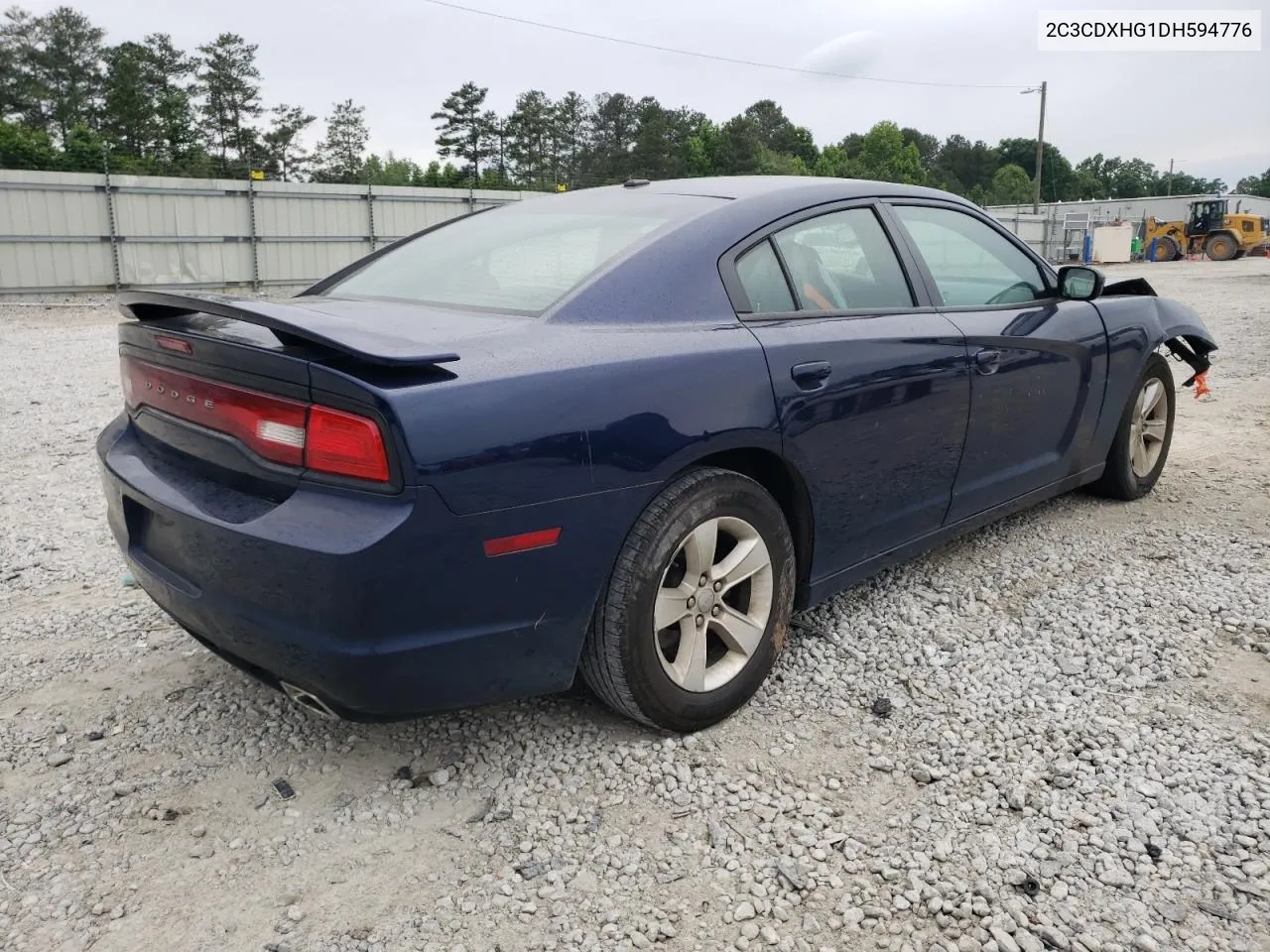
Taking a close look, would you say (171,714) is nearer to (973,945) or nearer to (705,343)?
(705,343)

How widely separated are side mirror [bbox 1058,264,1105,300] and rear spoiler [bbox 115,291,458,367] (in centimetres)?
294

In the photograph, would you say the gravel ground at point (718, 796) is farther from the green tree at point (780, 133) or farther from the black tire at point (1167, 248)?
the green tree at point (780, 133)

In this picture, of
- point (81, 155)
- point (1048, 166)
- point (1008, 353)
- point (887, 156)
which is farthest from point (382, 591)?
point (1048, 166)

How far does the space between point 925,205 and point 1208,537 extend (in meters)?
2.02

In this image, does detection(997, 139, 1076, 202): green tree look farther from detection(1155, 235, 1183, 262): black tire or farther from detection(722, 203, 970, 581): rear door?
detection(722, 203, 970, 581): rear door

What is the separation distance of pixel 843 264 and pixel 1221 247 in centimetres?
3826

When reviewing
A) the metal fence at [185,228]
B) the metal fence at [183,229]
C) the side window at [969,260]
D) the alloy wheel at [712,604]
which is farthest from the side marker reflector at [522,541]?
the metal fence at [185,228]

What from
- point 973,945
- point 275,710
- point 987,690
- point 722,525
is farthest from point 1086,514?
point 275,710

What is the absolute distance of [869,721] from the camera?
287 centimetres

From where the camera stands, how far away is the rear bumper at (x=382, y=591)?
2.13 m

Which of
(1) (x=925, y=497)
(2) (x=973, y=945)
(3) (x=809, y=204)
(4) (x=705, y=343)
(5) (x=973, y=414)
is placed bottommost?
(2) (x=973, y=945)

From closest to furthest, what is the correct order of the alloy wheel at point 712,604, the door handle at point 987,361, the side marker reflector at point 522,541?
the side marker reflector at point 522,541, the alloy wheel at point 712,604, the door handle at point 987,361

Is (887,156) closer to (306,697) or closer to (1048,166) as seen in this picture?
(1048,166)

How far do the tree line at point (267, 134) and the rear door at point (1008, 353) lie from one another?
113ft
